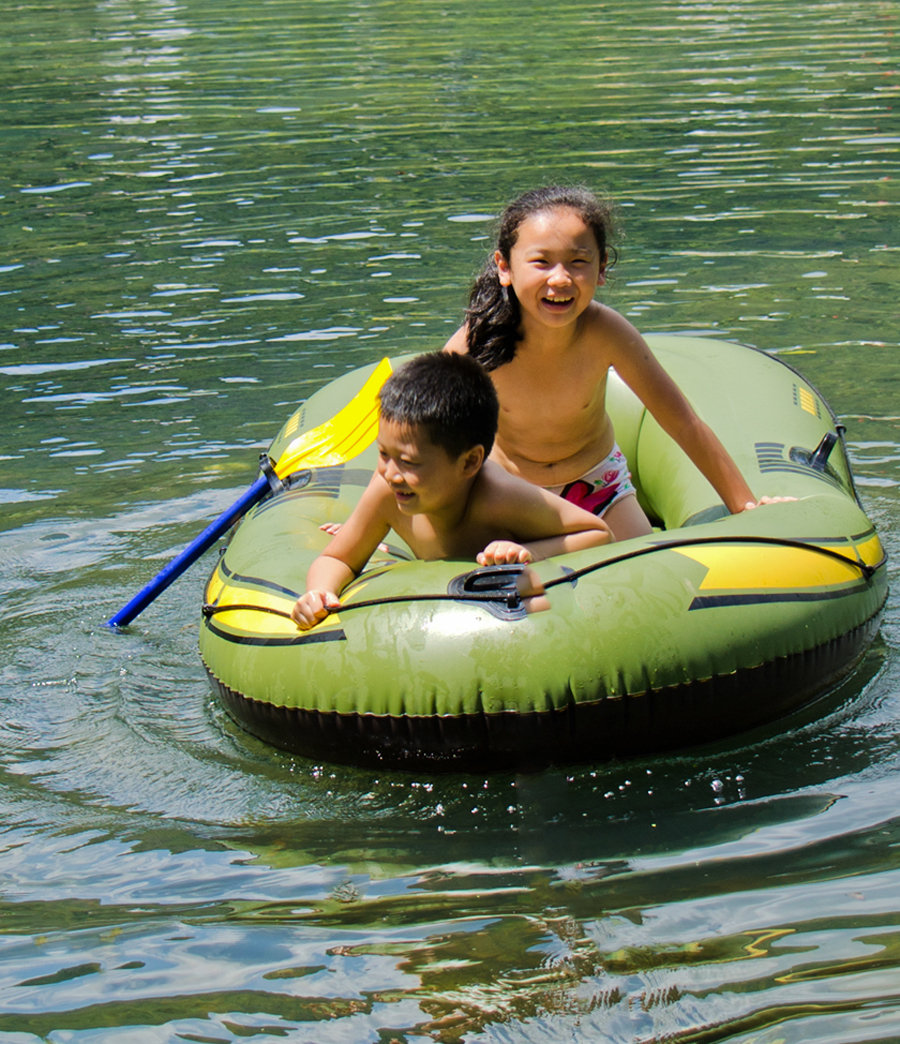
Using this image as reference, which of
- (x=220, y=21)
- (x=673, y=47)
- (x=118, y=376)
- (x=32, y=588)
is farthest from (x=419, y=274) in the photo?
(x=220, y=21)

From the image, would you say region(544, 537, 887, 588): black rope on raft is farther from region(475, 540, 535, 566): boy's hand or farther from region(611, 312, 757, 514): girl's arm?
region(611, 312, 757, 514): girl's arm

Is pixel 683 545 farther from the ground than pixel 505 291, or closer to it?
closer to it

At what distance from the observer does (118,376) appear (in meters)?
6.35

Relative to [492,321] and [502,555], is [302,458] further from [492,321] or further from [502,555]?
[502,555]

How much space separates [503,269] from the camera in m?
3.64

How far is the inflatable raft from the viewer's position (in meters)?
3.00

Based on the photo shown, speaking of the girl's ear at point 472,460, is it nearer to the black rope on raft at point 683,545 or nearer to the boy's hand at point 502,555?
the boy's hand at point 502,555

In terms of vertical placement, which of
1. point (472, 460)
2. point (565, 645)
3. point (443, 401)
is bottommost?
point (565, 645)

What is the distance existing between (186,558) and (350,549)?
0.96m

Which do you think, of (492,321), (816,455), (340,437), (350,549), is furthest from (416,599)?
(816,455)

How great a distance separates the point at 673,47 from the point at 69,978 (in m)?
12.7

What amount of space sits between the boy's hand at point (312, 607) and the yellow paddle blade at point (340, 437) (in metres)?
1.00

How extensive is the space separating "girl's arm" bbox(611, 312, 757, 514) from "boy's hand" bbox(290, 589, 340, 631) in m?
1.01

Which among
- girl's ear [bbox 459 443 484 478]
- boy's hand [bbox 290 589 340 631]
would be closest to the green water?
boy's hand [bbox 290 589 340 631]
